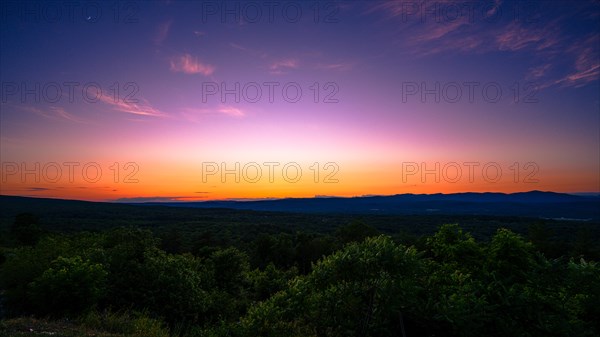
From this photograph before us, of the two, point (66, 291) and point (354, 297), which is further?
point (66, 291)

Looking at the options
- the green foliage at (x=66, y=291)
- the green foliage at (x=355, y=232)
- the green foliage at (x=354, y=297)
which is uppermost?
the green foliage at (x=354, y=297)

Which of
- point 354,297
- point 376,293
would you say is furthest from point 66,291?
point 376,293

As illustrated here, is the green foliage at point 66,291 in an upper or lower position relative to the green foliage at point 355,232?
upper

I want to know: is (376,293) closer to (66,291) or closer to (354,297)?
(354,297)

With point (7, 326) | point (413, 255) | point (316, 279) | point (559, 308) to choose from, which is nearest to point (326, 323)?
point (316, 279)

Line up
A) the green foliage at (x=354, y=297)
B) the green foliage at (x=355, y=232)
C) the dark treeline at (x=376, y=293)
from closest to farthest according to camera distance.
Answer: the green foliage at (x=354, y=297) < the dark treeline at (x=376, y=293) < the green foliage at (x=355, y=232)

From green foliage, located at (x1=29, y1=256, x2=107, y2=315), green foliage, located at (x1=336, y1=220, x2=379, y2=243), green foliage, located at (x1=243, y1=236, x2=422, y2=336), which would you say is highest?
green foliage, located at (x1=243, y1=236, x2=422, y2=336)

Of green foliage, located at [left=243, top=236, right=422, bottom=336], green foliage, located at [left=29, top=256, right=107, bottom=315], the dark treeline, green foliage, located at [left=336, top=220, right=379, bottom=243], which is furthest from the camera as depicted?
green foliage, located at [left=336, top=220, right=379, bottom=243]

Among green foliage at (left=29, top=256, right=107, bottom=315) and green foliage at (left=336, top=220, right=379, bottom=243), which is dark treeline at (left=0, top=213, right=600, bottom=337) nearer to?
green foliage at (left=29, top=256, right=107, bottom=315)

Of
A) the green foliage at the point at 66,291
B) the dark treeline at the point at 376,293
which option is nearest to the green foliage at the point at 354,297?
Result: the dark treeline at the point at 376,293

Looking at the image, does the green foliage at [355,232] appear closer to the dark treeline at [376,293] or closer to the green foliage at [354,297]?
the dark treeline at [376,293]

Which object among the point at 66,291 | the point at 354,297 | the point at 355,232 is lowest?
the point at 355,232

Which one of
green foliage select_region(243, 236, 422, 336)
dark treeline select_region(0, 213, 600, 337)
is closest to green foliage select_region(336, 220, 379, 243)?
dark treeline select_region(0, 213, 600, 337)

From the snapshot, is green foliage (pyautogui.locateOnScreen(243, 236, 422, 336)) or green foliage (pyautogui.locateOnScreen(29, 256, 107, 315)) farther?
green foliage (pyautogui.locateOnScreen(29, 256, 107, 315))
